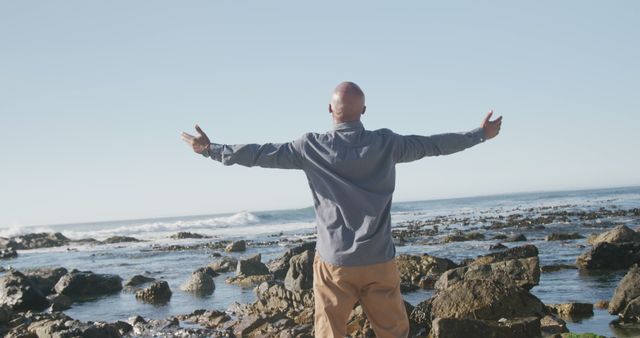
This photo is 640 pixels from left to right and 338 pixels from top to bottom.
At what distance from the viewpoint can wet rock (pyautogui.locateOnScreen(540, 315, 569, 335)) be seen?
26.7ft

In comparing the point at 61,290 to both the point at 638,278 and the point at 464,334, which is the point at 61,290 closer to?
the point at 464,334

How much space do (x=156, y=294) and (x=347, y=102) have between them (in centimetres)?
1187

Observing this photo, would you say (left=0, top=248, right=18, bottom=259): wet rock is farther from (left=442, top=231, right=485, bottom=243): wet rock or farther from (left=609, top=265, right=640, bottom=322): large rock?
(left=609, top=265, right=640, bottom=322): large rock

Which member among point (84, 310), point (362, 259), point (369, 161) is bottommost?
point (84, 310)

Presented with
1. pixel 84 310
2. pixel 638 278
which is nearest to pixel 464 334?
pixel 638 278

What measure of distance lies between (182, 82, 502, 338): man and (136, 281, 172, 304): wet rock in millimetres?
11072

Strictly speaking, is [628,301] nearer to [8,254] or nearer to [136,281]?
[136,281]

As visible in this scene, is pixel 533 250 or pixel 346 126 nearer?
pixel 346 126


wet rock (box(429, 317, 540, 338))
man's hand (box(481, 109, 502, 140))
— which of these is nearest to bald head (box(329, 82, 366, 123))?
man's hand (box(481, 109, 502, 140))

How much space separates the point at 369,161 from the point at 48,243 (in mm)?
44739

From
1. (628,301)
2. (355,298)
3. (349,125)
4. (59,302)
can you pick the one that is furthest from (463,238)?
(349,125)

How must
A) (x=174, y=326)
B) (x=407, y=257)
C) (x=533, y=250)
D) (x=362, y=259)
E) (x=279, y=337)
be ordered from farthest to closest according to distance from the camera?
(x=533, y=250)
(x=407, y=257)
(x=174, y=326)
(x=279, y=337)
(x=362, y=259)

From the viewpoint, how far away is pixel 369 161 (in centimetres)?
386

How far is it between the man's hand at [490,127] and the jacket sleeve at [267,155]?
1.20 metres
